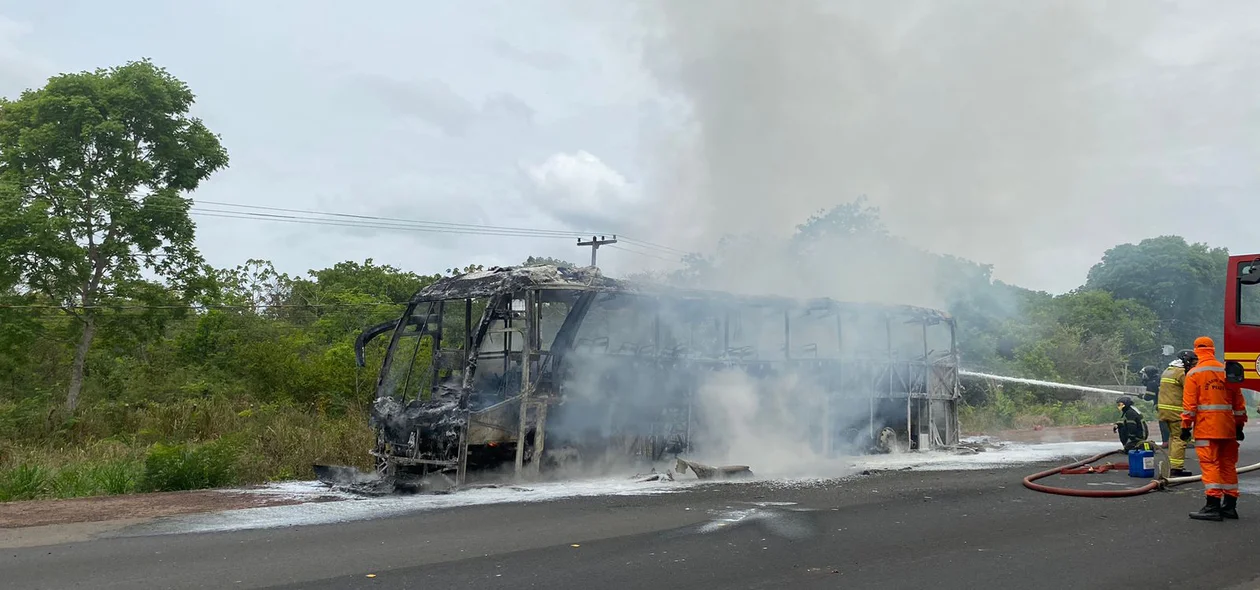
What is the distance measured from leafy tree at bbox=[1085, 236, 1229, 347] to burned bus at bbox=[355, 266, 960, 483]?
41.3m

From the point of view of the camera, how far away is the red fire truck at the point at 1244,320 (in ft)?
29.7

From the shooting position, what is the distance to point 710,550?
272 inches

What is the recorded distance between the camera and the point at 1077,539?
7.37 meters

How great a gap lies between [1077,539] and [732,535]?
2777mm

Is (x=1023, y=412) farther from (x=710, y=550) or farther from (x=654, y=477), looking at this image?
(x=710, y=550)

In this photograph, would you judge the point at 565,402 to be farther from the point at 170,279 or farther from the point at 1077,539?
the point at 170,279

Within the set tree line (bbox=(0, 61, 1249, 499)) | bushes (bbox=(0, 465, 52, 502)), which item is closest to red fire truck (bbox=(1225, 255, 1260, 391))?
tree line (bbox=(0, 61, 1249, 499))

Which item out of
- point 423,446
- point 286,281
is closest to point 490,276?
point 423,446

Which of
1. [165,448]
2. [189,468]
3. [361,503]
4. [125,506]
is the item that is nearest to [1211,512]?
[361,503]

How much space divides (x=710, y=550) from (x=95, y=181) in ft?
62.3

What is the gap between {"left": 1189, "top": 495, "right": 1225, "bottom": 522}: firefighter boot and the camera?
8.19m

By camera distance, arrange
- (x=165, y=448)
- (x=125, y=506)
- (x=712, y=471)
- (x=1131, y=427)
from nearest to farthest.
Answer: (x=125, y=506) → (x=165, y=448) → (x=712, y=471) → (x=1131, y=427)

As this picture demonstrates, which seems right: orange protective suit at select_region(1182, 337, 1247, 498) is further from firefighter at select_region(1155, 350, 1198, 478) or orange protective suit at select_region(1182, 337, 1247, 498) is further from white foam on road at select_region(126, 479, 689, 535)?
white foam on road at select_region(126, 479, 689, 535)

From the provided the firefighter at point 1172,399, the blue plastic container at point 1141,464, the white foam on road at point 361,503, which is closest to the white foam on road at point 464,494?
the white foam on road at point 361,503
